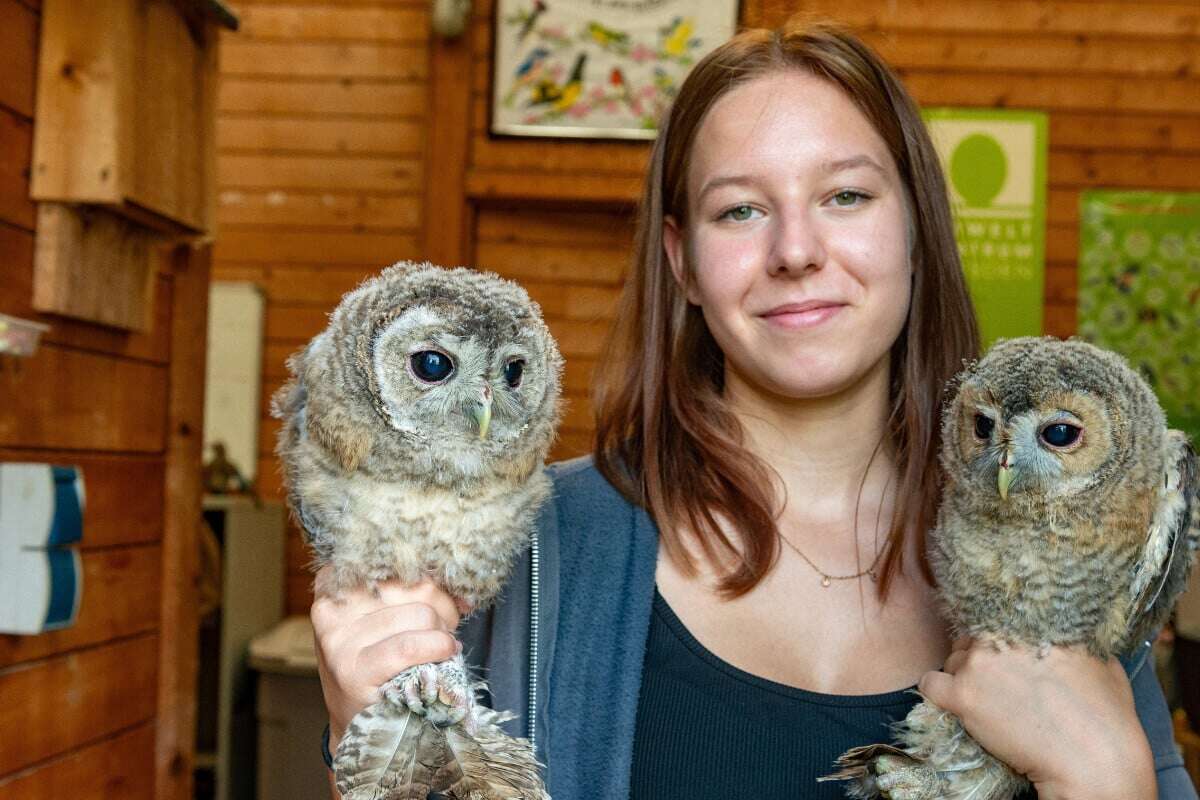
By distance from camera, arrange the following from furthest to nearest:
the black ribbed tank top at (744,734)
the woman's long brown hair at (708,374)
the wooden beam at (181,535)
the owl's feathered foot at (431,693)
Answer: the wooden beam at (181,535) → the woman's long brown hair at (708,374) → the black ribbed tank top at (744,734) → the owl's feathered foot at (431,693)

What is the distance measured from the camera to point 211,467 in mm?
4004

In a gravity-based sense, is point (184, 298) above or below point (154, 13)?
below

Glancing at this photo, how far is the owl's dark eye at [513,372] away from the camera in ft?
3.68

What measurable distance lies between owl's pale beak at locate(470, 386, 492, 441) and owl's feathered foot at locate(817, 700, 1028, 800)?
572 millimetres

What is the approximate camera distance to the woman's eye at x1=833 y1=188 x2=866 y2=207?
1.37 meters

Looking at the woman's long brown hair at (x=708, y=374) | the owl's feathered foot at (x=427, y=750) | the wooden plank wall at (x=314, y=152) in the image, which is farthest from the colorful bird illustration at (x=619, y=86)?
the owl's feathered foot at (x=427, y=750)

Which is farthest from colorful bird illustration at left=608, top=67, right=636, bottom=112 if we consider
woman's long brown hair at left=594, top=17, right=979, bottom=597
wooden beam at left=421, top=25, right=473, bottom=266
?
woman's long brown hair at left=594, top=17, right=979, bottom=597

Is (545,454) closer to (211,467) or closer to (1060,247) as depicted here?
(211,467)

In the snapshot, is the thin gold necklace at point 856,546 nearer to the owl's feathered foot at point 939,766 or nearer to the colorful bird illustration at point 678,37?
the owl's feathered foot at point 939,766

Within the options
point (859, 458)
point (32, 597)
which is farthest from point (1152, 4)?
point (32, 597)

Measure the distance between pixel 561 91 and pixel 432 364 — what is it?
3205 mm

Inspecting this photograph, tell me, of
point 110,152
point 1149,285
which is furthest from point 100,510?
point 1149,285

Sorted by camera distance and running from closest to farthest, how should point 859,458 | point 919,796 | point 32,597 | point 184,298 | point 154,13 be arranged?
1. point 919,796
2. point 859,458
3. point 32,597
4. point 154,13
5. point 184,298

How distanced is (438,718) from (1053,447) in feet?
2.47
